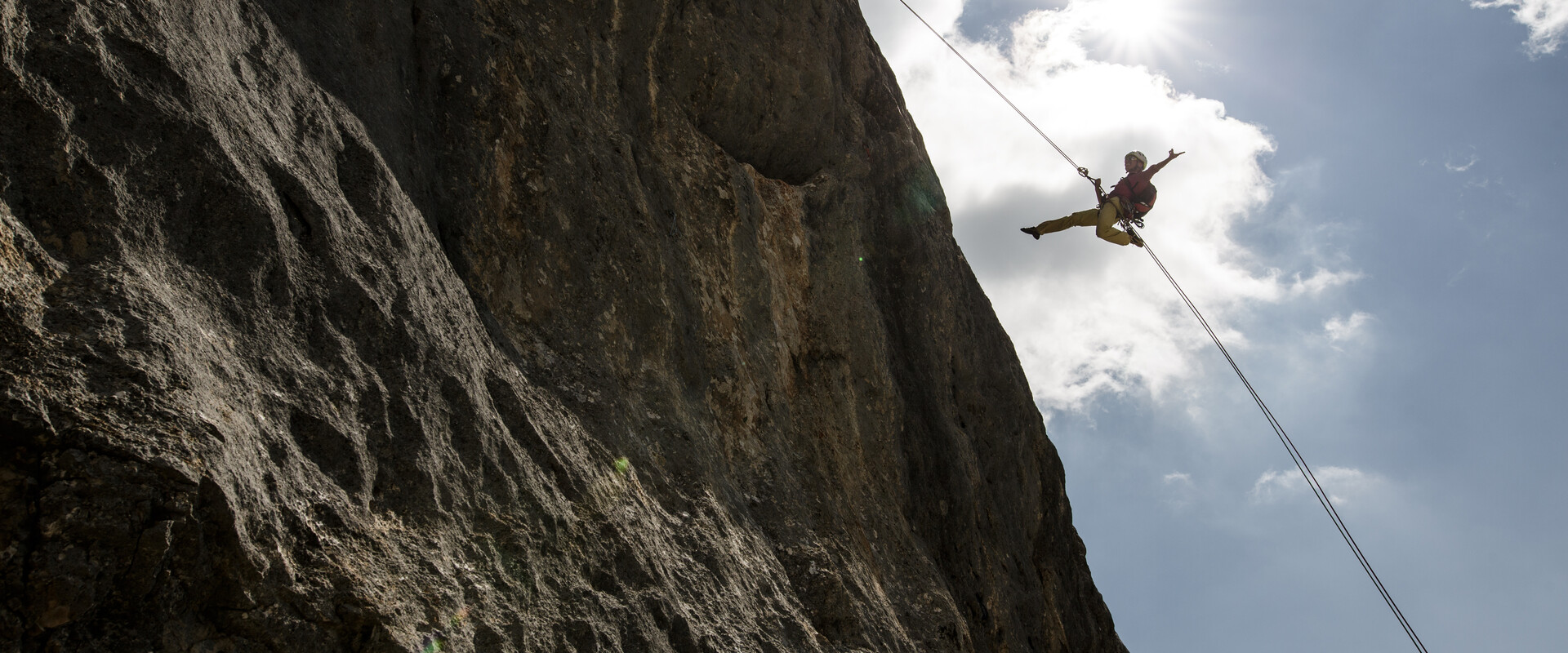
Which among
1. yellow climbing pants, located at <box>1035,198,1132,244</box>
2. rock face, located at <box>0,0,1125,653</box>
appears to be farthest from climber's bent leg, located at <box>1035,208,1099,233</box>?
rock face, located at <box>0,0,1125,653</box>

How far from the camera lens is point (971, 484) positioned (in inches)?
438

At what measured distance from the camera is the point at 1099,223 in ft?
47.9

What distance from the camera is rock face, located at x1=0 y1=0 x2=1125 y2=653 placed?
139 inches

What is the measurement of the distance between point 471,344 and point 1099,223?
432 inches

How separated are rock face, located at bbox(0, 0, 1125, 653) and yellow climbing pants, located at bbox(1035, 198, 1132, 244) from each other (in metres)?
3.82

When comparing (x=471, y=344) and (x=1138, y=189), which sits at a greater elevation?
(x=1138, y=189)

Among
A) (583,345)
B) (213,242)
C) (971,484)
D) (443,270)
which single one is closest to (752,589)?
(583,345)

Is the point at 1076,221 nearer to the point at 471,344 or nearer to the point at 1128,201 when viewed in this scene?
the point at 1128,201

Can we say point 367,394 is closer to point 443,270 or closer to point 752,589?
point 443,270

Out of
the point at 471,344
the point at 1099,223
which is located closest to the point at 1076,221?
the point at 1099,223

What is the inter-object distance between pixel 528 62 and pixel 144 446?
15.7 feet

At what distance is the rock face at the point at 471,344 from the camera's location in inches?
139

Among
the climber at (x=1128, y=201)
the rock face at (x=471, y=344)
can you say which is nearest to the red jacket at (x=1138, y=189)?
the climber at (x=1128, y=201)

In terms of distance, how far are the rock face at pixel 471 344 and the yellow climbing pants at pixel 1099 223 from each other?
3.82 m
